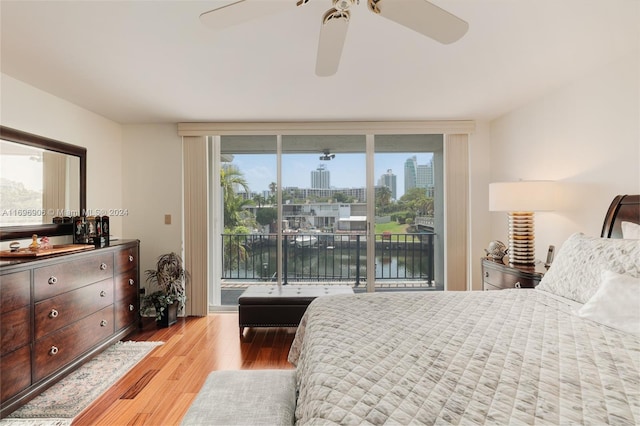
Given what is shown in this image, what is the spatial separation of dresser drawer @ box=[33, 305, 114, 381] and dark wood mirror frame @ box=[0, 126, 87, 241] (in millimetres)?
860

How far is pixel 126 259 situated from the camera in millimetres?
3256

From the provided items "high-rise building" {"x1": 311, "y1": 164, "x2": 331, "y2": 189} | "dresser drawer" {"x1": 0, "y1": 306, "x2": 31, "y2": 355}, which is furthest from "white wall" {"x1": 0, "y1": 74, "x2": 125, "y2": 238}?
"high-rise building" {"x1": 311, "y1": 164, "x2": 331, "y2": 189}

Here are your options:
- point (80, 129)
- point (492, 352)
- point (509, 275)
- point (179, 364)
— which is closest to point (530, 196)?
point (509, 275)

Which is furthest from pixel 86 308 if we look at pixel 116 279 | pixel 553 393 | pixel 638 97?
pixel 638 97

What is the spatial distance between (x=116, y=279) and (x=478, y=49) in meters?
3.72

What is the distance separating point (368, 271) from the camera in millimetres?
3986

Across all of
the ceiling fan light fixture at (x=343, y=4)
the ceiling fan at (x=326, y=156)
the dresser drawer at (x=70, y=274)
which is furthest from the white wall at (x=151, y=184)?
the ceiling fan light fixture at (x=343, y=4)

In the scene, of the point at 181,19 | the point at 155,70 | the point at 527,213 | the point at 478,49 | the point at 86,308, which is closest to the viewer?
the point at 181,19

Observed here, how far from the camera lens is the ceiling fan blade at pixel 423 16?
48.3 inches

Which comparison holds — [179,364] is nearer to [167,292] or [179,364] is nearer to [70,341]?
[70,341]

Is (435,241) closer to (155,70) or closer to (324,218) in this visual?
(324,218)

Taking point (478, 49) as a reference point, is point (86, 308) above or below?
below

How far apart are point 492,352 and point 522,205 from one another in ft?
6.53

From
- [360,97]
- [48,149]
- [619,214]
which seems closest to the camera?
[619,214]
